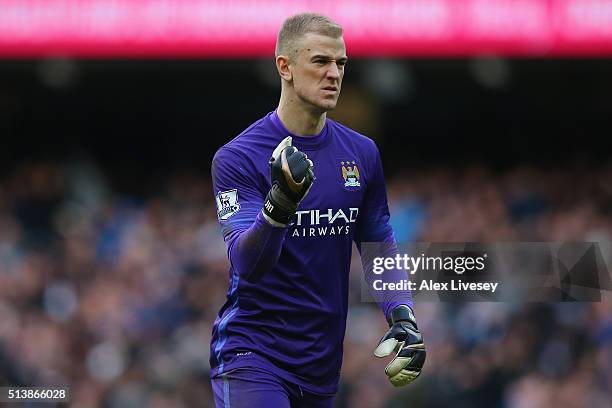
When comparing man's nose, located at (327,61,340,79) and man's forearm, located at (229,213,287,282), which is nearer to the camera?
man's forearm, located at (229,213,287,282)

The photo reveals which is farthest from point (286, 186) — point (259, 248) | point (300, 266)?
point (300, 266)

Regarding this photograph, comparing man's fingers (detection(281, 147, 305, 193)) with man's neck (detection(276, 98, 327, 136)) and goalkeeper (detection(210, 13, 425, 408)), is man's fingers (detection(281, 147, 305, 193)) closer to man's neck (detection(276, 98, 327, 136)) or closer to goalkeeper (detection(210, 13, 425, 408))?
goalkeeper (detection(210, 13, 425, 408))

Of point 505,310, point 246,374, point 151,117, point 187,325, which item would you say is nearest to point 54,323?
point 187,325

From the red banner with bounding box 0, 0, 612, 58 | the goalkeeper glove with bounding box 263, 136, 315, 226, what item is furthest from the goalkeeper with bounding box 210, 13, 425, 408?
the red banner with bounding box 0, 0, 612, 58

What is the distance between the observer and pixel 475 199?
37.3 ft

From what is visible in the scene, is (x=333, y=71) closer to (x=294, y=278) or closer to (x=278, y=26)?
(x=294, y=278)

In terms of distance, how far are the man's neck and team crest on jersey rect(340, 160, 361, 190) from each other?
0.19m

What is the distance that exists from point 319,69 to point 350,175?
1.48 ft

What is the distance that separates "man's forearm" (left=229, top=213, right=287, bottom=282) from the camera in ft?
13.4

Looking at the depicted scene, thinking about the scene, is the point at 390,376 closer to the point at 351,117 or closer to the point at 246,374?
the point at 246,374

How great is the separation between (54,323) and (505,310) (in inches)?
178

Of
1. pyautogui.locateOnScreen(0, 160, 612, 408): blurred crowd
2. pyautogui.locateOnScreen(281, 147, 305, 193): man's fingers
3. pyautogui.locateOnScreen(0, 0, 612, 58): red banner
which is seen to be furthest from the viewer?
pyautogui.locateOnScreen(0, 0, 612, 58): red banner

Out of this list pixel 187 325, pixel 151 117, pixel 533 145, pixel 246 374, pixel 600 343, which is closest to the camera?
pixel 246 374

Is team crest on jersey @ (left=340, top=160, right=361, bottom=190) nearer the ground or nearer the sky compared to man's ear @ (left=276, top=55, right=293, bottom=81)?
nearer the ground
